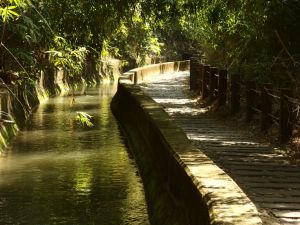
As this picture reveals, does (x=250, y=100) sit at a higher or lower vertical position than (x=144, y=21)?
lower

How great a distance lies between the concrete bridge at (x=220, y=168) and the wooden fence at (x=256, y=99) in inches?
22.1

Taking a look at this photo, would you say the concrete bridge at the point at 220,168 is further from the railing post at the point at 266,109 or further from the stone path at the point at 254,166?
the railing post at the point at 266,109

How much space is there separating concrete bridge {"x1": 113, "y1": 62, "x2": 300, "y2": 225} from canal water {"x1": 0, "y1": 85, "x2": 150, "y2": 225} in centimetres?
88

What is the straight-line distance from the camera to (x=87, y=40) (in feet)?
62.3

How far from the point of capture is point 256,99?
14.9m

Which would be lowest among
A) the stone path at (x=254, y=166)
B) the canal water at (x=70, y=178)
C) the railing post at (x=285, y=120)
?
the canal water at (x=70, y=178)

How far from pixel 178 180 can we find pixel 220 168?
1.04 metres

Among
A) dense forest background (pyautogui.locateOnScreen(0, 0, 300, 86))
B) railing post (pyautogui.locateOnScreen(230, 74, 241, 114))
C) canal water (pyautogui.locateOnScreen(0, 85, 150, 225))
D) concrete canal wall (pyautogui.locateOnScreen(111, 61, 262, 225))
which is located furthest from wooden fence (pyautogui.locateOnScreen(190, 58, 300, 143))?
canal water (pyautogui.locateOnScreen(0, 85, 150, 225))

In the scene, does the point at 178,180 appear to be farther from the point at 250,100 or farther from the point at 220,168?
the point at 250,100

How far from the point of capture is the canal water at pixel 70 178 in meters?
11.0

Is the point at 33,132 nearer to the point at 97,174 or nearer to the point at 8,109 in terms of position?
the point at 8,109

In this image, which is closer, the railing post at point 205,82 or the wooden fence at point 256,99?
the wooden fence at point 256,99

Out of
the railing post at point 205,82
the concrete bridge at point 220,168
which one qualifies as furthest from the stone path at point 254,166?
the railing post at point 205,82

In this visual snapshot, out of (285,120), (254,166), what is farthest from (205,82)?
(254,166)
